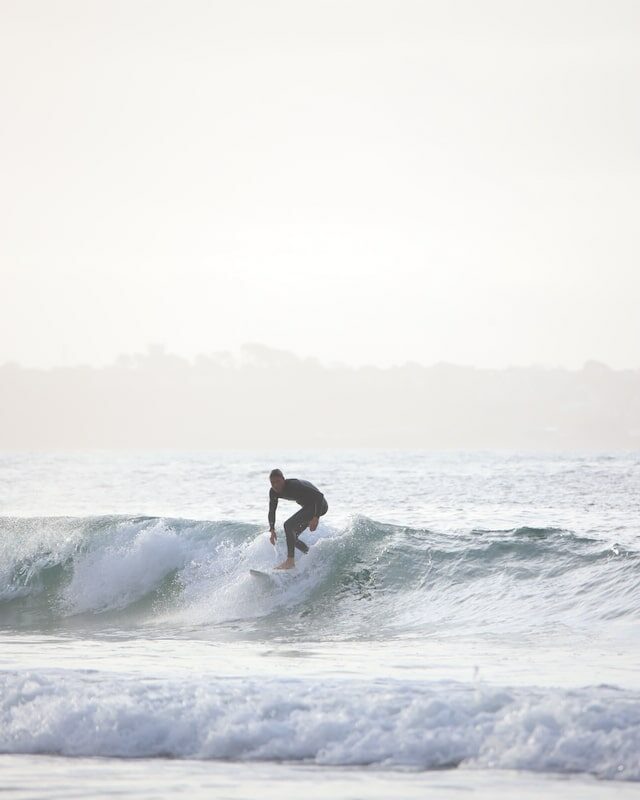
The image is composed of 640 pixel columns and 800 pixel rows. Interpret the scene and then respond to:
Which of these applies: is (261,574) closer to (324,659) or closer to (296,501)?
(296,501)

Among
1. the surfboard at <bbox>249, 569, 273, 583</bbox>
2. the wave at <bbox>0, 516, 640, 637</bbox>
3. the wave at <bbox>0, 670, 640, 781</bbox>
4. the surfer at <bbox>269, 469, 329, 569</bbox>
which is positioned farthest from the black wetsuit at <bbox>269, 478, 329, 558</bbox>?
the wave at <bbox>0, 670, 640, 781</bbox>

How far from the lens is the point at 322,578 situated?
54.5 ft

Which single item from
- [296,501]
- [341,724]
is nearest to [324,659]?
[341,724]

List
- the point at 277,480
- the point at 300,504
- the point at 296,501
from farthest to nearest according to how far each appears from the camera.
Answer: the point at 300,504 < the point at 296,501 < the point at 277,480

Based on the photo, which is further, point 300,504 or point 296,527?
point 296,527

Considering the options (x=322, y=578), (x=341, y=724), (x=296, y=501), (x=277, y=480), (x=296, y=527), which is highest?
(x=277, y=480)

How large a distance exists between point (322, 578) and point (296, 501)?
2.26 metres

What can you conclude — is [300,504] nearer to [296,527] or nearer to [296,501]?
[296,527]

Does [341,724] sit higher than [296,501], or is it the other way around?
[296,501]

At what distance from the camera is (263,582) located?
1631 centimetres

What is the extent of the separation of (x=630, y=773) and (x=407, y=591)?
9007mm

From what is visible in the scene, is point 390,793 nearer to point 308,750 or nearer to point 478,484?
point 308,750

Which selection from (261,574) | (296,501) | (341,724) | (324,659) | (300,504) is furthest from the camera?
(261,574)

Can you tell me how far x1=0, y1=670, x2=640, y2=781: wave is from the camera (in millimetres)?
7629
